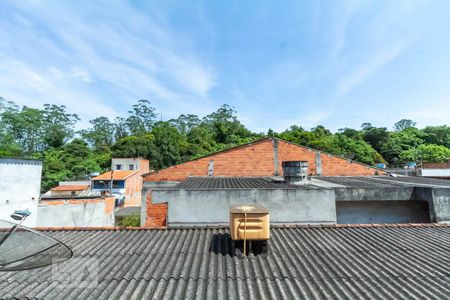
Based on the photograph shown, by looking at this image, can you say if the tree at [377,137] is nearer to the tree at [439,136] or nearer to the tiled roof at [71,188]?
the tree at [439,136]

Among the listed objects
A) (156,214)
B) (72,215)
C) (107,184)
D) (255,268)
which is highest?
(107,184)

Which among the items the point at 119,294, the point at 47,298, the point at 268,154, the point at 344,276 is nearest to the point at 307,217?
the point at 344,276

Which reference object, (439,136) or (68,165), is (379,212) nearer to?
(68,165)

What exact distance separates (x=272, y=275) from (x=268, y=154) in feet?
41.0

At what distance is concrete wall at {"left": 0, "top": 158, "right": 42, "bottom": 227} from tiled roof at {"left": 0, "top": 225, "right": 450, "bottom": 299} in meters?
8.59

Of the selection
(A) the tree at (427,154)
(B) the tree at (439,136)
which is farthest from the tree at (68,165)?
(B) the tree at (439,136)

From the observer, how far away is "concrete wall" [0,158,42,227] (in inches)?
450

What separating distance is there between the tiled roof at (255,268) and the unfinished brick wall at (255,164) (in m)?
9.77

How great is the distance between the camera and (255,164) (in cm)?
1580

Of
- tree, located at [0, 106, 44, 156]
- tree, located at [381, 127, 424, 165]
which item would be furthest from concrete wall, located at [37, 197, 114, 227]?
tree, located at [381, 127, 424, 165]

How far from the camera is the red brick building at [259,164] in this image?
15672mm

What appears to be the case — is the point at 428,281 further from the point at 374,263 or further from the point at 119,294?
the point at 119,294

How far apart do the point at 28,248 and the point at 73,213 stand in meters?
14.7

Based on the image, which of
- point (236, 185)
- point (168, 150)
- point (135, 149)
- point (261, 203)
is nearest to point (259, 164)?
point (236, 185)
